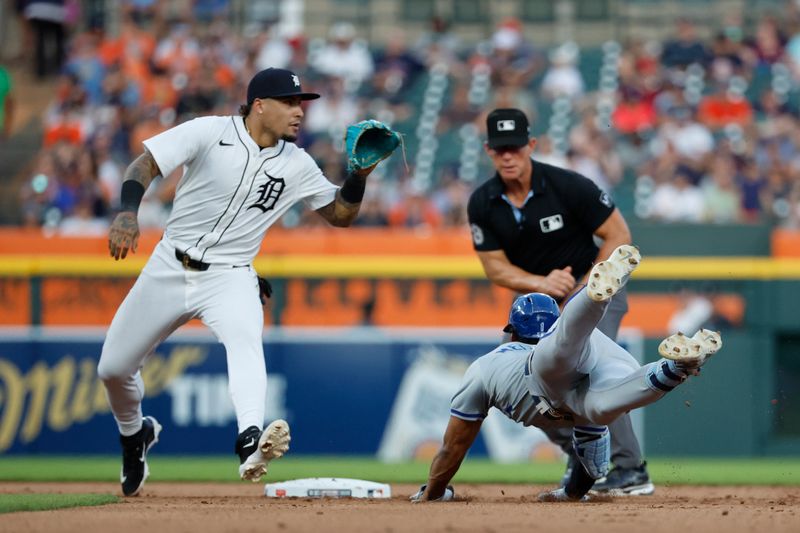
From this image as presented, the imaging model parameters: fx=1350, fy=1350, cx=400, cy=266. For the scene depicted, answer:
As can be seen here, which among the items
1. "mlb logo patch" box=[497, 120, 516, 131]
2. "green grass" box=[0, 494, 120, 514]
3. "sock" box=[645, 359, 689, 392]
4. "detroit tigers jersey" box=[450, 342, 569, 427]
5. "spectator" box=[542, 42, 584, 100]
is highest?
"spectator" box=[542, 42, 584, 100]

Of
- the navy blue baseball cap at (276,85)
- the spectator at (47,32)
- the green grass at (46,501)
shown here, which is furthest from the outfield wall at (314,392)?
the spectator at (47,32)

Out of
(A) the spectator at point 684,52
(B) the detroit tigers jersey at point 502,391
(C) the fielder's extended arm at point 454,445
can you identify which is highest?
(A) the spectator at point 684,52

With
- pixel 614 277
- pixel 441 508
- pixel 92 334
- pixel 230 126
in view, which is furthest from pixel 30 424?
pixel 614 277

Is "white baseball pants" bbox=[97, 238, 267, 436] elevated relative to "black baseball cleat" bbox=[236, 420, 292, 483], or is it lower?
elevated

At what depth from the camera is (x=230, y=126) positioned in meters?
6.96

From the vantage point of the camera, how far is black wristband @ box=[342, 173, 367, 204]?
7070 millimetres

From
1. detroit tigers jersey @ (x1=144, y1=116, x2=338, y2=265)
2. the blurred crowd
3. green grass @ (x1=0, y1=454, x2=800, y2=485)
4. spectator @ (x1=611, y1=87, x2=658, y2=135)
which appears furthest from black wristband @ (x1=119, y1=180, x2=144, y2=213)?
spectator @ (x1=611, y1=87, x2=658, y2=135)

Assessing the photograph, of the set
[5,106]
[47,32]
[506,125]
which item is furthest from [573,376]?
[47,32]

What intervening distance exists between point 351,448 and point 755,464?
3.56 metres

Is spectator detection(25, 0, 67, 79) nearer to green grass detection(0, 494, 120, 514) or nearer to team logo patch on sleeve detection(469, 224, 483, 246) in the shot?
team logo patch on sleeve detection(469, 224, 483, 246)

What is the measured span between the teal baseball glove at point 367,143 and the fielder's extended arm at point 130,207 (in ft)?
3.24

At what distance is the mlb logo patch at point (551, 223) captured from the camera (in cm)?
754

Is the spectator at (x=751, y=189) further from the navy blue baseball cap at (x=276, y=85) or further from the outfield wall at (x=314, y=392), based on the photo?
the navy blue baseball cap at (x=276, y=85)

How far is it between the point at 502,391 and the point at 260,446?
120 centimetres
